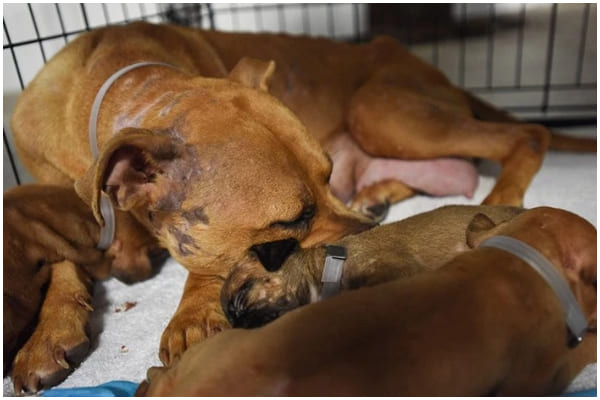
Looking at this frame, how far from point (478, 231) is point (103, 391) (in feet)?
3.75

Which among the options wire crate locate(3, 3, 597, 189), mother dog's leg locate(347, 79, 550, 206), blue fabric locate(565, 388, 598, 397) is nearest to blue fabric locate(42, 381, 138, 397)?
blue fabric locate(565, 388, 598, 397)

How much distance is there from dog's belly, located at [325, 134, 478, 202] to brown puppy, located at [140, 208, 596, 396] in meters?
1.33

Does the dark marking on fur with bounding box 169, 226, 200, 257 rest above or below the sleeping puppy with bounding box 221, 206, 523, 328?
above

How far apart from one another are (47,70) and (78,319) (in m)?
1.07

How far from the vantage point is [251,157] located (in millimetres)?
1672

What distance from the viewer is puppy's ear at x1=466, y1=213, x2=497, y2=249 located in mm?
1668

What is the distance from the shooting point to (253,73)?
6.69ft

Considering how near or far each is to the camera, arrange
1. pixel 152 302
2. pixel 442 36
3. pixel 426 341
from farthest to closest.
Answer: pixel 442 36 < pixel 152 302 < pixel 426 341

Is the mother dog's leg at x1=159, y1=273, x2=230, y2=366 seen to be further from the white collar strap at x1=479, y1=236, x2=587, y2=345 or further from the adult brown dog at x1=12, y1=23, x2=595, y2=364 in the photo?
the white collar strap at x1=479, y1=236, x2=587, y2=345

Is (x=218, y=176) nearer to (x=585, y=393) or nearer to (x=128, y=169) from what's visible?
(x=128, y=169)

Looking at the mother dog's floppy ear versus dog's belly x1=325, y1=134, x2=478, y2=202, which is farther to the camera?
dog's belly x1=325, y1=134, x2=478, y2=202

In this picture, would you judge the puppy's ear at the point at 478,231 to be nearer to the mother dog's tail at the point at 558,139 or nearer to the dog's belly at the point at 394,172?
the dog's belly at the point at 394,172

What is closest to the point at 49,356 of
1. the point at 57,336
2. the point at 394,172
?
the point at 57,336

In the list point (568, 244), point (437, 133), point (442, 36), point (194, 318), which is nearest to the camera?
point (568, 244)
